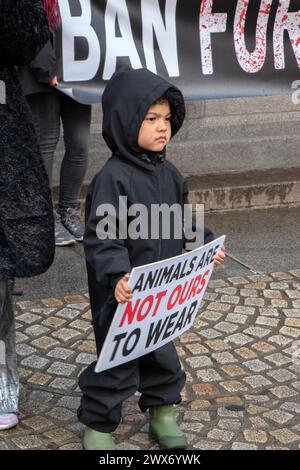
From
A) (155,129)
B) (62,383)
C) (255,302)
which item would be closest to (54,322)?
(62,383)

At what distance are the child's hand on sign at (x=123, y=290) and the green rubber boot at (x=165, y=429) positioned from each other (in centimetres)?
62

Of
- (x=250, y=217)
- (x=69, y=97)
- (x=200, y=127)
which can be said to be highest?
(x=69, y=97)

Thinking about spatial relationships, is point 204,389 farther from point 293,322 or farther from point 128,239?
point 128,239

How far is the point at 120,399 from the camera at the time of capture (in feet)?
11.0

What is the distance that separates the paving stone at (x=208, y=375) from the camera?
13.5 feet

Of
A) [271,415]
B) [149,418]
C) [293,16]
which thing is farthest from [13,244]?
[293,16]

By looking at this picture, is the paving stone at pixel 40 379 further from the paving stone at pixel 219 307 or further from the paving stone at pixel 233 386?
the paving stone at pixel 219 307

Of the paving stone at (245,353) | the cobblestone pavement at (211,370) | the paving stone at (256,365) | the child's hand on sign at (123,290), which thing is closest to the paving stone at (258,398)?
the cobblestone pavement at (211,370)

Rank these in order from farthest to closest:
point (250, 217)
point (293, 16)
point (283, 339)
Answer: point (250, 217)
point (293, 16)
point (283, 339)

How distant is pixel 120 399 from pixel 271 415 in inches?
30.1

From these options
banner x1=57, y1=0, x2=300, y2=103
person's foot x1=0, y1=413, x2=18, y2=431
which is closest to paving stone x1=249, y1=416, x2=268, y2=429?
person's foot x1=0, y1=413, x2=18, y2=431

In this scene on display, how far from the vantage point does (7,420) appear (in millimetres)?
3629

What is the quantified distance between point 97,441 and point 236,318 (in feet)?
4.86

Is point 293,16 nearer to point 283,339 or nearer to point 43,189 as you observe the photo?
point 283,339
